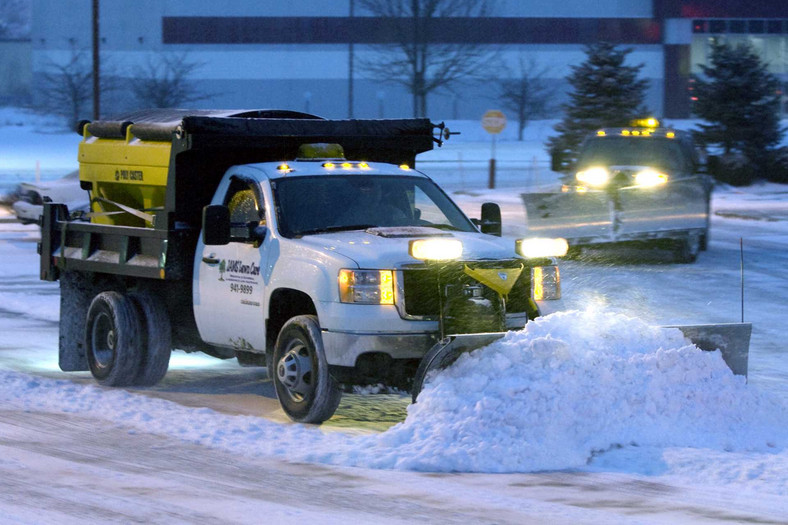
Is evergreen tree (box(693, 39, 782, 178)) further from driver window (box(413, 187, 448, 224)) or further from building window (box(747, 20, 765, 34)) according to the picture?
building window (box(747, 20, 765, 34))

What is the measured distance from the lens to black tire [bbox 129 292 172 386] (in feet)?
32.9

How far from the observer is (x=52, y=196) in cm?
2288

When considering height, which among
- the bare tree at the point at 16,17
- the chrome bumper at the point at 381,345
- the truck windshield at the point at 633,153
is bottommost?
the chrome bumper at the point at 381,345

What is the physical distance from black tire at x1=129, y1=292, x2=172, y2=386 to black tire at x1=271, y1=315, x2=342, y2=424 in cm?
169

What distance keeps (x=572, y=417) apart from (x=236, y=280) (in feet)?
9.48

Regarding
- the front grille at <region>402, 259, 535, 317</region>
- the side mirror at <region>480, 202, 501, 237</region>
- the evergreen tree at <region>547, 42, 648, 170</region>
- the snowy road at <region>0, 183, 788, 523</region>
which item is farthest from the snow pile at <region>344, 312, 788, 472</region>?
the evergreen tree at <region>547, 42, 648, 170</region>

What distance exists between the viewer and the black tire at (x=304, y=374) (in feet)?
27.2

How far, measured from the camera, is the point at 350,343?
8055mm

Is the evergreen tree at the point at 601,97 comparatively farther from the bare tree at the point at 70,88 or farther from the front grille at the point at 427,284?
the front grille at the point at 427,284

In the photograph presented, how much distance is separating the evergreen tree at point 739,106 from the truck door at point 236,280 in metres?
30.5

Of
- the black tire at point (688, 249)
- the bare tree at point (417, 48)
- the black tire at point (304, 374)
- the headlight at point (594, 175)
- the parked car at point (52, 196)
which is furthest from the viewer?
the bare tree at point (417, 48)

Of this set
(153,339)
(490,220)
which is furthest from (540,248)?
(153,339)

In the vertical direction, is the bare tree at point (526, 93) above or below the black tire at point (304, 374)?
above

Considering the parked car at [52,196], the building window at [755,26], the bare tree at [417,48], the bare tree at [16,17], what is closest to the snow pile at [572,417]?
the parked car at [52,196]
